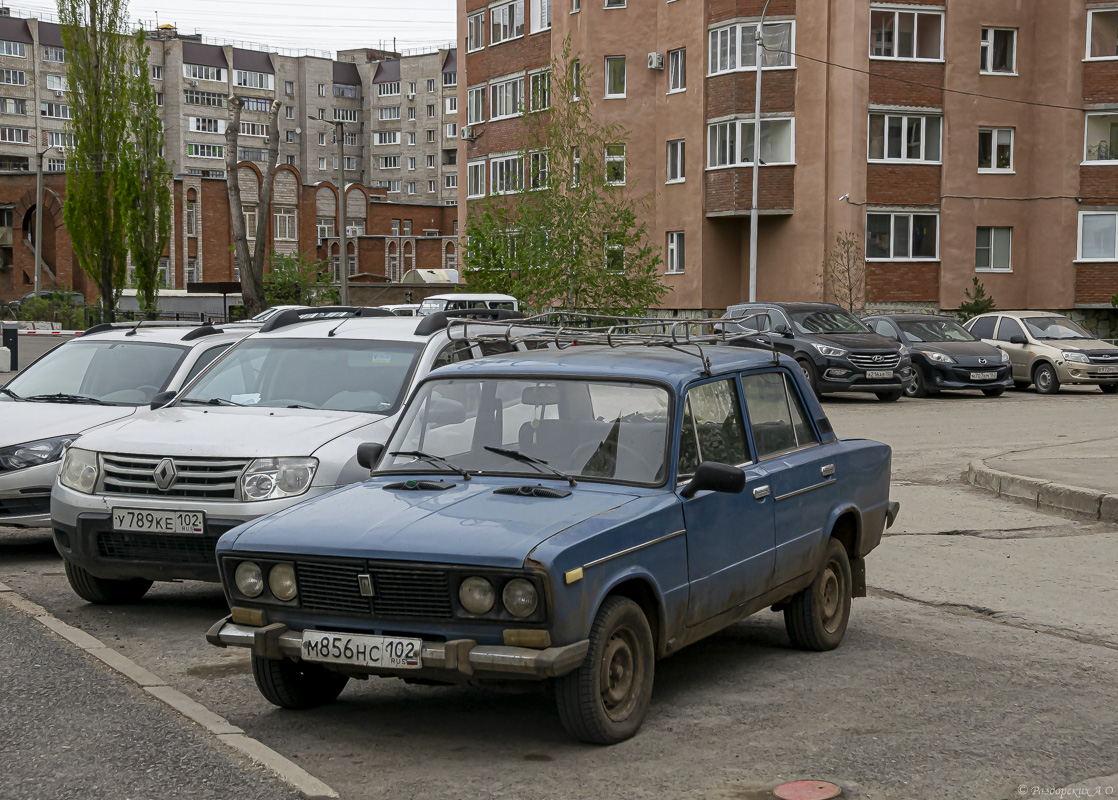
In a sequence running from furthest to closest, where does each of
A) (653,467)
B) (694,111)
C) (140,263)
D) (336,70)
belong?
1. (336,70)
2. (694,111)
3. (140,263)
4. (653,467)

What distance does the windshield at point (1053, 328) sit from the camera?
28.9m

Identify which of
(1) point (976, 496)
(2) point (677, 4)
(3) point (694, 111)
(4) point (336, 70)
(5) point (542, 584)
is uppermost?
(4) point (336, 70)

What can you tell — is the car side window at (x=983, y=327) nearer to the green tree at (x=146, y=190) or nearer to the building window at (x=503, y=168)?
the green tree at (x=146, y=190)

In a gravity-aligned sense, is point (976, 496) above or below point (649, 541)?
below

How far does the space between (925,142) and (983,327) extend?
1620 centimetres

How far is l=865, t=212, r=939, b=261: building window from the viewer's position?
144 feet

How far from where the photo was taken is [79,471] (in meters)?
7.94

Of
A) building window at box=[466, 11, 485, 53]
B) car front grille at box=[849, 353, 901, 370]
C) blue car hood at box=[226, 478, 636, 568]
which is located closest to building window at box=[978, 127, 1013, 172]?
building window at box=[466, 11, 485, 53]

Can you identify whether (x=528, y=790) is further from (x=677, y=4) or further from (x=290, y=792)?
(x=677, y=4)

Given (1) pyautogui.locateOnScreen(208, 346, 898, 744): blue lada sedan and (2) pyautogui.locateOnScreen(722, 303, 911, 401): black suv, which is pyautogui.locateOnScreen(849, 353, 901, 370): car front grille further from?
(1) pyautogui.locateOnScreen(208, 346, 898, 744): blue lada sedan

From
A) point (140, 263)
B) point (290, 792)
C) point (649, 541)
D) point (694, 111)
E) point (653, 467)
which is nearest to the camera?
point (290, 792)

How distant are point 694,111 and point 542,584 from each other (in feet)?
141

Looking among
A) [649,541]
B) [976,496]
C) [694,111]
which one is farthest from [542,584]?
[694,111]

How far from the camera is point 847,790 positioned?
15.9 feet
